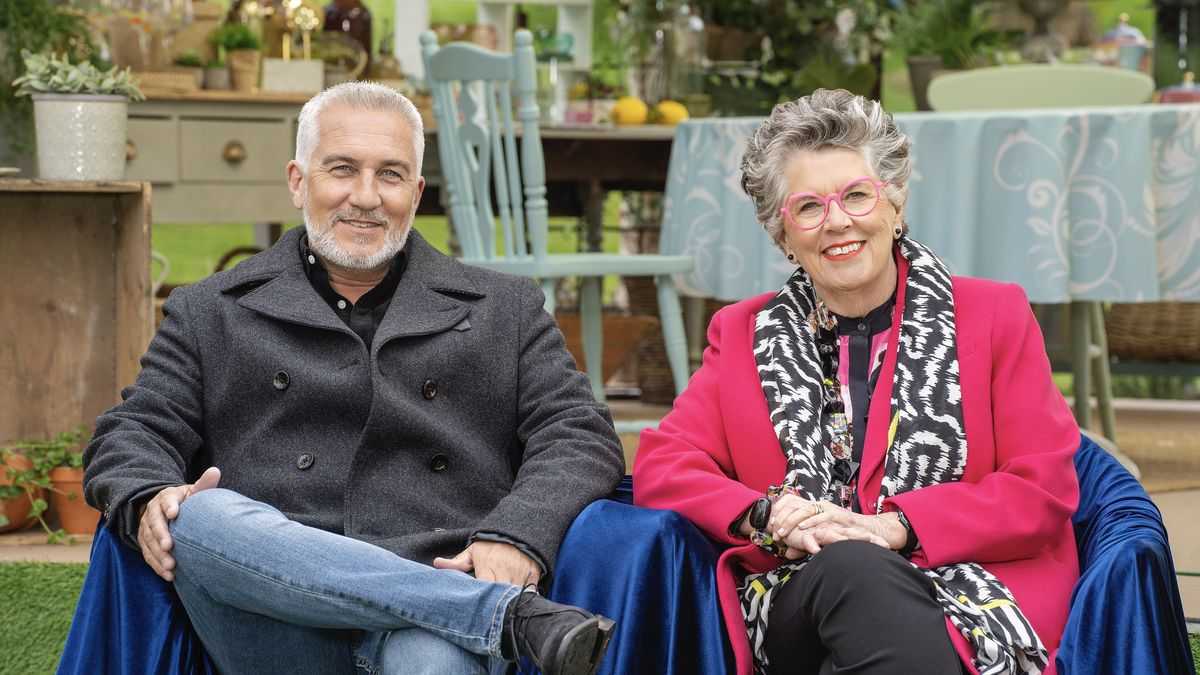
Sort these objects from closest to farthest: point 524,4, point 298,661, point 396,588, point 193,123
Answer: point 396,588 → point 298,661 → point 193,123 → point 524,4

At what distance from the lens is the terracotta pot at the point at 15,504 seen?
2.99 metres

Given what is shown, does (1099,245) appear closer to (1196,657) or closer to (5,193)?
(1196,657)

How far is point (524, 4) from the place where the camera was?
5.34 m

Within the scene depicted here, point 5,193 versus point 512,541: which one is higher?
point 5,193

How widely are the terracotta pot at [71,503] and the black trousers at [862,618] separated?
1.91 m

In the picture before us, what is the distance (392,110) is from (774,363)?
63 cm

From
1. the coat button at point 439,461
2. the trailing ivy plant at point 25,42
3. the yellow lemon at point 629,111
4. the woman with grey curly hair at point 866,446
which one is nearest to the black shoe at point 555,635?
the woman with grey curly hair at point 866,446

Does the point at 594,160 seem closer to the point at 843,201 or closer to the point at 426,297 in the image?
the point at 426,297

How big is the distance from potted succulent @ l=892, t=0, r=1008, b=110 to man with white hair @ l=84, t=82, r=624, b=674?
2.30m

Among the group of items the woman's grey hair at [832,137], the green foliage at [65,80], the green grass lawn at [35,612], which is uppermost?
→ the green foliage at [65,80]

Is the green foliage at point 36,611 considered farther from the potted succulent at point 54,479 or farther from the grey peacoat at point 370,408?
the grey peacoat at point 370,408

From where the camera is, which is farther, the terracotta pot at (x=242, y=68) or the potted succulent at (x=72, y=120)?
the terracotta pot at (x=242, y=68)

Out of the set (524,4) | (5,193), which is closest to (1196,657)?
(5,193)

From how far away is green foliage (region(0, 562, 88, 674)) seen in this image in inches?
94.3
